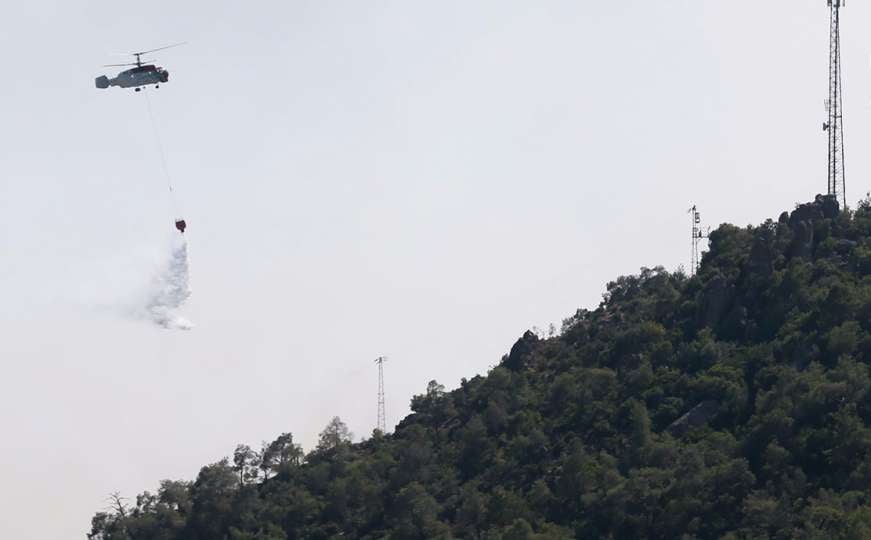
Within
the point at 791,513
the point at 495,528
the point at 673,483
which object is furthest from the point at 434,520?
the point at 791,513

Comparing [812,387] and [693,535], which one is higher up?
[812,387]

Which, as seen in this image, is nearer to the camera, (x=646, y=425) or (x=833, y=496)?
(x=833, y=496)

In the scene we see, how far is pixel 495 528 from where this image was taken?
19088 centimetres

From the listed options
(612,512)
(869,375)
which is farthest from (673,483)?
(869,375)

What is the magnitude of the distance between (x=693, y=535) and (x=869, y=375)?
84.1ft

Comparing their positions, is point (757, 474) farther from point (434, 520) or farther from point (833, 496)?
point (434, 520)

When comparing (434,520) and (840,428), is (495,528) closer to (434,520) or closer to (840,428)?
(434,520)

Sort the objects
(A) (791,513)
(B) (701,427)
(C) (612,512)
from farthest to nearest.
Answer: (B) (701,427)
(C) (612,512)
(A) (791,513)

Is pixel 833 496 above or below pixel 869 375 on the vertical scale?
below

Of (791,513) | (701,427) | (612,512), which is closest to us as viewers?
(791,513)

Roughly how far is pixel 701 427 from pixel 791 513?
83.5 feet

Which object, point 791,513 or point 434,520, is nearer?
point 791,513

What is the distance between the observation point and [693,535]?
586ft

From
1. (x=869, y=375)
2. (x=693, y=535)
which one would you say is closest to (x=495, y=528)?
(x=693, y=535)
